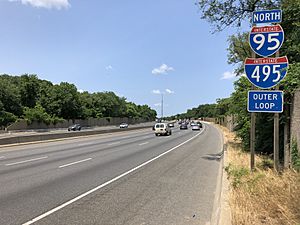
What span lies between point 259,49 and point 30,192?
7.19 m

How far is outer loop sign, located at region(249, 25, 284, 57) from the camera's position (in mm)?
9031

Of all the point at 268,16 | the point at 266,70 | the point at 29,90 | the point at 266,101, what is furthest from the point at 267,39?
the point at 29,90

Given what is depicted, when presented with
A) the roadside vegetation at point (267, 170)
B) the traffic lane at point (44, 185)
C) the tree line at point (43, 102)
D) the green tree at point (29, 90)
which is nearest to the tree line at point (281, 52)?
the roadside vegetation at point (267, 170)

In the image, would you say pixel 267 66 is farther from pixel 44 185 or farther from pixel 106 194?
pixel 44 185

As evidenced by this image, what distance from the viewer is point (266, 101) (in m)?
9.20

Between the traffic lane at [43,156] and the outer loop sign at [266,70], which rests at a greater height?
the outer loop sign at [266,70]

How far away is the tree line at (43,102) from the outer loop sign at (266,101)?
192 ft

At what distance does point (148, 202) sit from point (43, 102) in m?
78.0

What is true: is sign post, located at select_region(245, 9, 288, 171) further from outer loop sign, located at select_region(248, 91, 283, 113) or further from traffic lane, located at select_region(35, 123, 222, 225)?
traffic lane, located at select_region(35, 123, 222, 225)

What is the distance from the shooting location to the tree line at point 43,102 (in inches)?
2685

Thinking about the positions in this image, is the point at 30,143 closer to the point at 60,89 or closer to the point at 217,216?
the point at 217,216

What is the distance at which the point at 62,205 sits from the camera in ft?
25.9

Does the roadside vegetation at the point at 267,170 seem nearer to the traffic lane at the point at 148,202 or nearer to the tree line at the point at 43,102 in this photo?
the traffic lane at the point at 148,202

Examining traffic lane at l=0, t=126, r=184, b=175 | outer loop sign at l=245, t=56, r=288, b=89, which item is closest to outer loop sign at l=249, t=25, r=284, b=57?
outer loop sign at l=245, t=56, r=288, b=89
